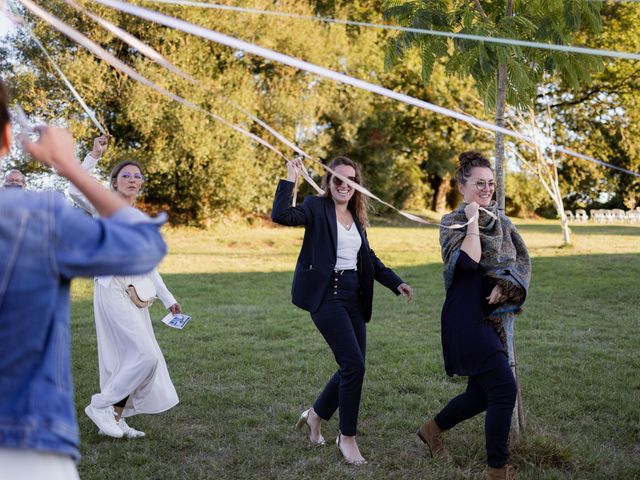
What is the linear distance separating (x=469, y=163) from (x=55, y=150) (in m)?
3.11

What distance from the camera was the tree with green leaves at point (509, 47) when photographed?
4695 millimetres

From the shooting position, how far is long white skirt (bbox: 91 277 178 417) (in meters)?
4.96

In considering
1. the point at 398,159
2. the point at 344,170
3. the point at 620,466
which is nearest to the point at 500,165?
the point at 344,170

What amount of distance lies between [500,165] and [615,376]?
3.13 m

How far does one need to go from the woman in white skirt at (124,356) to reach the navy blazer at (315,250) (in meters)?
1.15

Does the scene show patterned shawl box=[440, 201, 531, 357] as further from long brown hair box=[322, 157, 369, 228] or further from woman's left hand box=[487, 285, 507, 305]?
long brown hair box=[322, 157, 369, 228]

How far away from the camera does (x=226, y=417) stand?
18.5ft

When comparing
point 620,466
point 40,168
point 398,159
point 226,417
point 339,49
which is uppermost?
point 339,49

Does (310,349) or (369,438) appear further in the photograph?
(310,349)

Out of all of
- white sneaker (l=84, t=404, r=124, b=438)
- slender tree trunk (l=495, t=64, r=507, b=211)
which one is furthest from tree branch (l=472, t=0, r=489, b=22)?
white sneaker (l=84, t=404, r=124, b=438)

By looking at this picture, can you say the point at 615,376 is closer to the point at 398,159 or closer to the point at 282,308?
the point at 282,308

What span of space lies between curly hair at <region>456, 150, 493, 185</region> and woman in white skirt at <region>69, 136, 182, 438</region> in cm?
238

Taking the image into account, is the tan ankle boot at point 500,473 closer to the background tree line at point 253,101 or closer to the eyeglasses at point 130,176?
the eyeglasses at point 130,176

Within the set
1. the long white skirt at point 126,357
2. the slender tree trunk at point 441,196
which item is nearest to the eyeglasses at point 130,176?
the long white skirt at point 126,357
